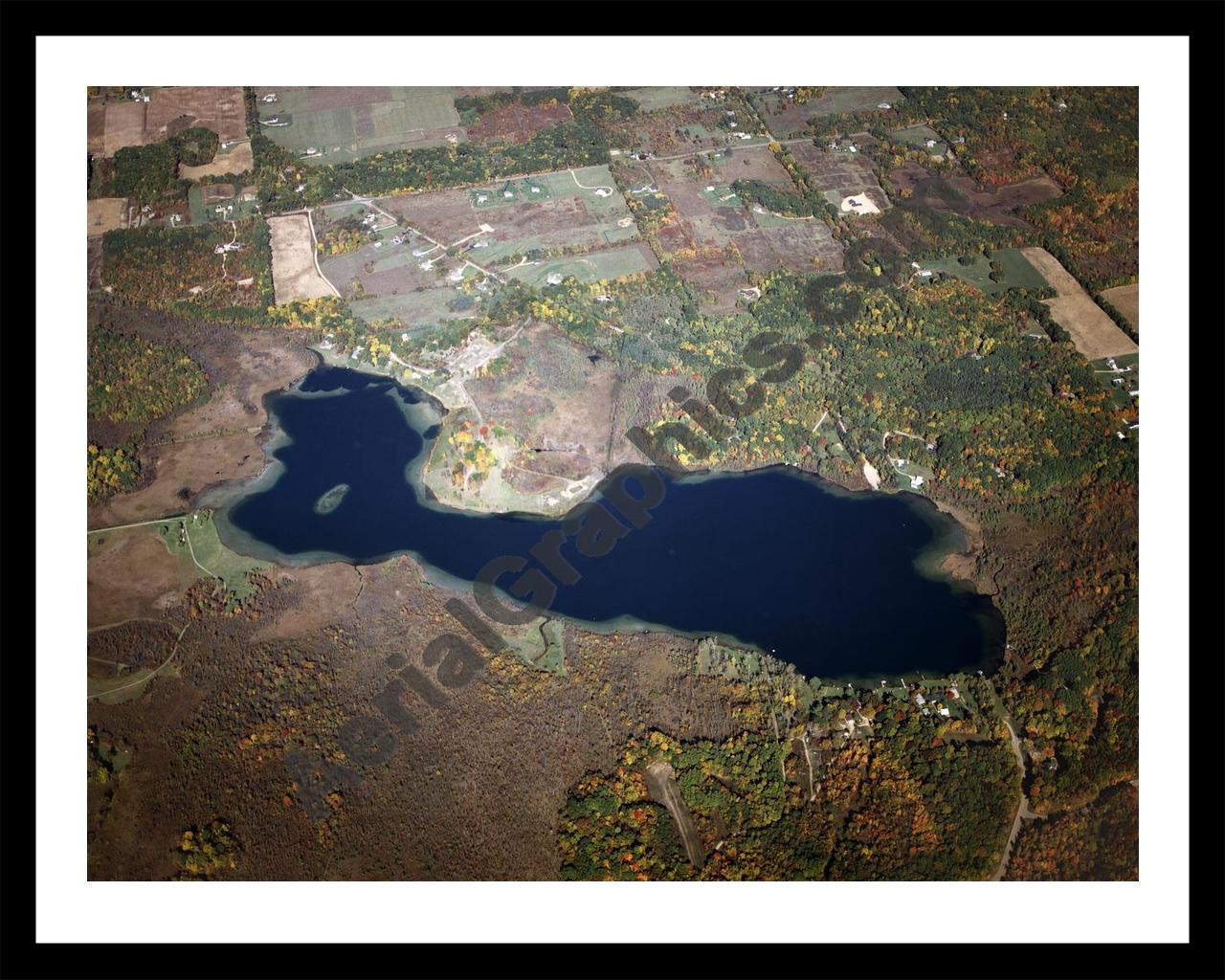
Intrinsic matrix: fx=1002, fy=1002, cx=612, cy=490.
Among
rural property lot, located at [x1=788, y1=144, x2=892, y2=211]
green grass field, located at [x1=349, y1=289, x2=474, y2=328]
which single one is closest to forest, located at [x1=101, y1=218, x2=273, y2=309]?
green grass field, located at [x1=349, y1=289, x2=474, y2=328]

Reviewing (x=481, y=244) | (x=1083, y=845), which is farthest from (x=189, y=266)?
(x=1083, y=845)

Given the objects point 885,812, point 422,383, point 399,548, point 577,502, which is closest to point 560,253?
point 422,383

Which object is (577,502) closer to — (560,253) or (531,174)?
(560,253)

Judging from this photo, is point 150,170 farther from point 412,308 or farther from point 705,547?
point 705,547

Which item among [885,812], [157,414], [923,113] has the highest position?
[923,113]

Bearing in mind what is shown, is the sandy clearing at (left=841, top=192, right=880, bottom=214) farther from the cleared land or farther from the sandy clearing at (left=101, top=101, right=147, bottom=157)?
the sandy clearing at (left=101, top=101, right=147, bottom=157)

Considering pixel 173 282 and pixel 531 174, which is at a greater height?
pixel 531 174

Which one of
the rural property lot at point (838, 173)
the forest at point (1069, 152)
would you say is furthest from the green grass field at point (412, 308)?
the forest at point (1069, 152)
